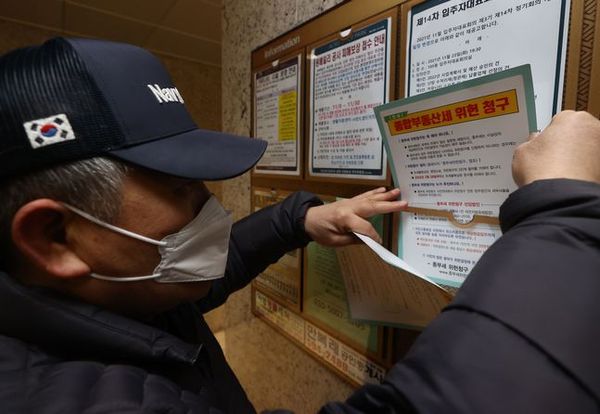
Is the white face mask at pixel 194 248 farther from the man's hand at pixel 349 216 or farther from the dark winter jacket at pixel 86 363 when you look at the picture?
the man's hand at pixel 349 216

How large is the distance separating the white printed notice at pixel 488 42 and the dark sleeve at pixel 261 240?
0.35 m

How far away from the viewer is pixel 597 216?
0.31 m

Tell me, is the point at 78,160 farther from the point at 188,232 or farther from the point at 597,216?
the point at 597,216

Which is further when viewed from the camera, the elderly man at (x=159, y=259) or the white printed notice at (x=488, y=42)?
the white printed notice at (x=488, y=42)

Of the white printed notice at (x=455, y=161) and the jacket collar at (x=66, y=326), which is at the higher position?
the white printed notice at (x=455, y=161)

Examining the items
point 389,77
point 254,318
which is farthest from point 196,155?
point 254,318

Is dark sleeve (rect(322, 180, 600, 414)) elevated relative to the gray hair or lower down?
lower down

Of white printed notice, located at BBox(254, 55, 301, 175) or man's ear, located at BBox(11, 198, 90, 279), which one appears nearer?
man's ear, located at BBox(11, 198, 90, 279)

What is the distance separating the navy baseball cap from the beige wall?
0.48 m

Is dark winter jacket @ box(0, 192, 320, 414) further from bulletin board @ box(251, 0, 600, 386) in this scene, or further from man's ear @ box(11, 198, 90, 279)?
bulletin board @ box(251, 0, 600, 386)

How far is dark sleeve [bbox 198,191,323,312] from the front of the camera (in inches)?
31.2

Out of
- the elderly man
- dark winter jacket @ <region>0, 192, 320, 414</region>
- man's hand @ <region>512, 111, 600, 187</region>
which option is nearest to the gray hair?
the elderly man

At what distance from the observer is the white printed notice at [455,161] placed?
0.46 metres

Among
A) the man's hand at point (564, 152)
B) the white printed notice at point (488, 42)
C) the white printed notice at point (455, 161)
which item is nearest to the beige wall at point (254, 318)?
the white printed notice at point (488, 42)
